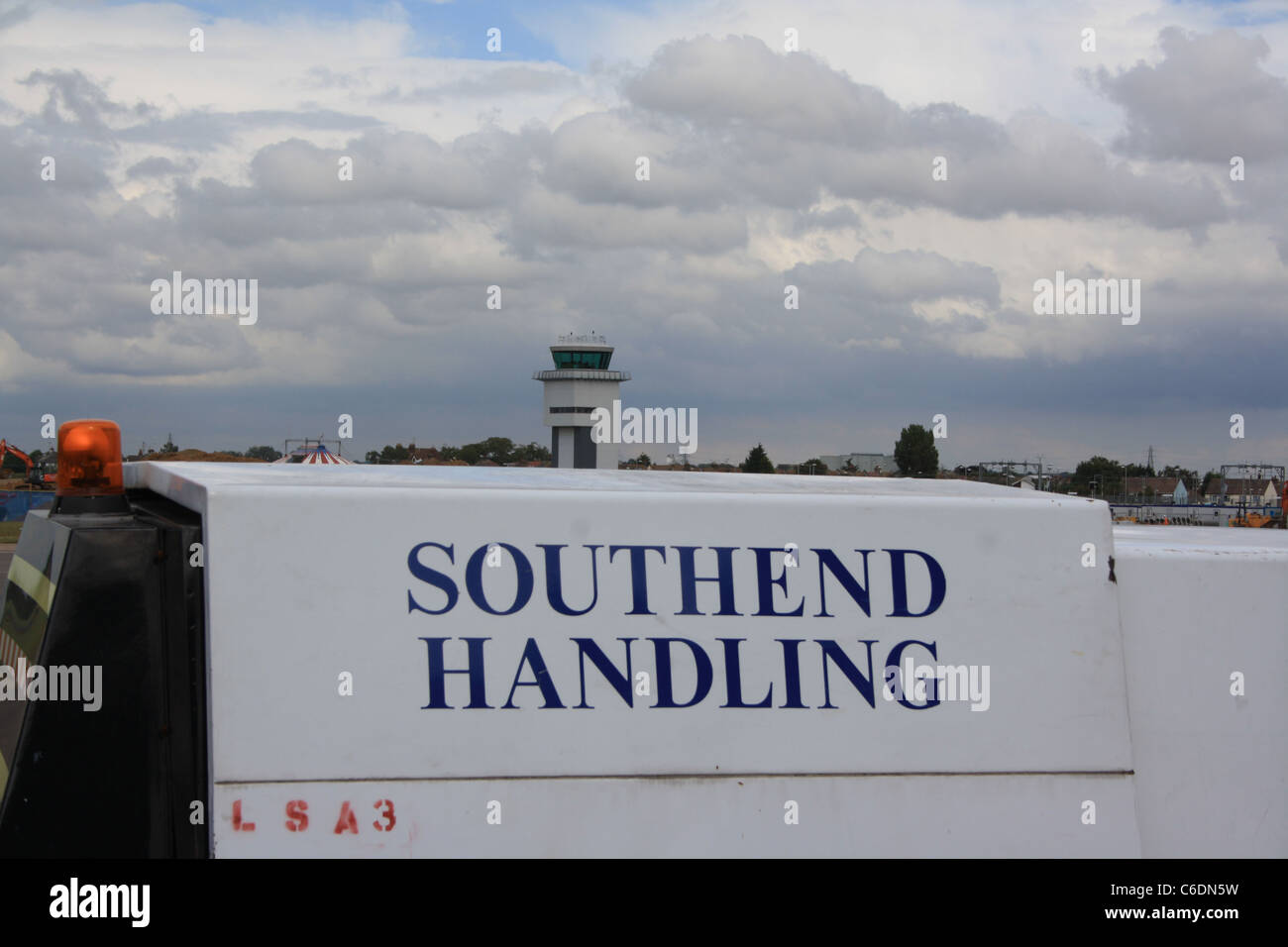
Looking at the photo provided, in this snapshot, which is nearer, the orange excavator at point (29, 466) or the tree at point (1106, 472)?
the orange excavator at point (29, 466)

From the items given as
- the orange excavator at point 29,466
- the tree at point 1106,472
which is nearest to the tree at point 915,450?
the tree at point 1106,472

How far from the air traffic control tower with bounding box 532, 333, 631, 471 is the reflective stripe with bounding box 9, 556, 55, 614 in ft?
205

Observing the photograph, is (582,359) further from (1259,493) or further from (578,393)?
(1259,493)

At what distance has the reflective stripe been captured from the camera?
2.56 meters

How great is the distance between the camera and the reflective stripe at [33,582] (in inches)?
101

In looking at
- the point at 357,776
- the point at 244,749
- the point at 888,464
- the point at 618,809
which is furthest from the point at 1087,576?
the point at 888,464

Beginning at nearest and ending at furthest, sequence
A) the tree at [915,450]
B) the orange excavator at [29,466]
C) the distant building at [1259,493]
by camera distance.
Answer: the orange excavator at [29,466]
the distant building at [1259,493]
the tree at [915,450]

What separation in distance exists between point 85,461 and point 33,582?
0.33m

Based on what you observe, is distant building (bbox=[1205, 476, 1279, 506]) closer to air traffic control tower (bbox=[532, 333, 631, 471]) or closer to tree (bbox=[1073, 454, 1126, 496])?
tree (bbox=[1073, 454, 1126, 496])

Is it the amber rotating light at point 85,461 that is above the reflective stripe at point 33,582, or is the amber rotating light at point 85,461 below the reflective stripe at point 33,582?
above

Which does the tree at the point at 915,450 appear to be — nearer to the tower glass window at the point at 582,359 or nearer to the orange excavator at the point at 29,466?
the tower glass window at the point at 582,359

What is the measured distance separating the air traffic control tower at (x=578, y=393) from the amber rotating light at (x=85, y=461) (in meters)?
62.8

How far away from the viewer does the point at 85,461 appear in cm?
264

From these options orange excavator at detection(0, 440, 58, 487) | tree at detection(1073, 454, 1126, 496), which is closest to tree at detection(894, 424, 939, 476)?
tree at detection(1073, 454, 1126, 496)
